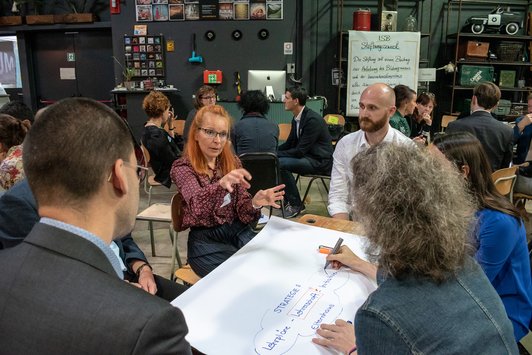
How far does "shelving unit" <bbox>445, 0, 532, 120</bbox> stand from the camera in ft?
24.0

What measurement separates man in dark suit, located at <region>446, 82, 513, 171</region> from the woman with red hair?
91.6 inches

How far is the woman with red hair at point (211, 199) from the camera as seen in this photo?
2182 mm

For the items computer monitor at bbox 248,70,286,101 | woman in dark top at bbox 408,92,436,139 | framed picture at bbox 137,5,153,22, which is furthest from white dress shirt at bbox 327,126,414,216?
framed picture at bbox 137,5,153,22

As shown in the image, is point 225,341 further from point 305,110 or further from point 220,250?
point 305,110

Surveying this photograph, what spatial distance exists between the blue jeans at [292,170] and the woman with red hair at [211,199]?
7.25 ft

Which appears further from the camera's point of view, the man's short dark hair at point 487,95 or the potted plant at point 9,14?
the potted plant at point 9,14

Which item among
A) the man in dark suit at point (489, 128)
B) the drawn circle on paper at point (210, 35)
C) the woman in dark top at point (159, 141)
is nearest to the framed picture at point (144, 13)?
the drawn circle on paper at point (210, 35)

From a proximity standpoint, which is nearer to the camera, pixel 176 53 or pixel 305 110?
pixel 305 110

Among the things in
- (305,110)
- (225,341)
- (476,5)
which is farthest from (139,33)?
(225,341)

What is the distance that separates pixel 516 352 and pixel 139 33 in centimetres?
786

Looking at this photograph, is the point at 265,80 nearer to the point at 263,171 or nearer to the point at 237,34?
the point at 237,34

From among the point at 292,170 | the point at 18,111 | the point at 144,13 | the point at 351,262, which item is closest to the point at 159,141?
the point at 18,111

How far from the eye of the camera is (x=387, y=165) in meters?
1.07

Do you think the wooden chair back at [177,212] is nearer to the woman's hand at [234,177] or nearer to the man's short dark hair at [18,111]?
the woman's hand at [234,177]
